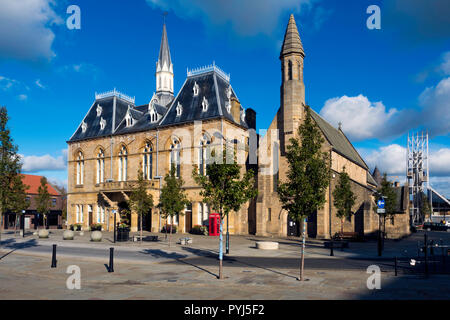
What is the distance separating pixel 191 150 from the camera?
139ft

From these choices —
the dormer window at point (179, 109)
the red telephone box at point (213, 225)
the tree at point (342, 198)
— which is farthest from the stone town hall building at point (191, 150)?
the red telephone box at point (213, 225)

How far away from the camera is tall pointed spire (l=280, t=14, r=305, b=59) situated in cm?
3847

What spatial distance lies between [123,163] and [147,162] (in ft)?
14.5

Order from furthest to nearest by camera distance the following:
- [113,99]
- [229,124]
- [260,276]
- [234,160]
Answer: [113,99] → [229,124] → [234,160] → [260,276]

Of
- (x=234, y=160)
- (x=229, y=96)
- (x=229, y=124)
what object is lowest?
(x=234, y=160)

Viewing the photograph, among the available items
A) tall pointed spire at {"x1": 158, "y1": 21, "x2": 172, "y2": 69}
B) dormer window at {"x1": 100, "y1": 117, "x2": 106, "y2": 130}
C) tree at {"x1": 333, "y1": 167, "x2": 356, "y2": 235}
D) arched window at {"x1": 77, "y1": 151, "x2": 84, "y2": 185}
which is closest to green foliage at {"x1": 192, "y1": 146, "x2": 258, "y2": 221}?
tree at {"x1": 333, "y1": 167, "x2": 356, "y2": 235}

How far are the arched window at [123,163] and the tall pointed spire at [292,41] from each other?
2408 cm

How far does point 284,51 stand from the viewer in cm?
3897

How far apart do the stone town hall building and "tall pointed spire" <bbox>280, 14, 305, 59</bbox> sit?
0.11 metres
